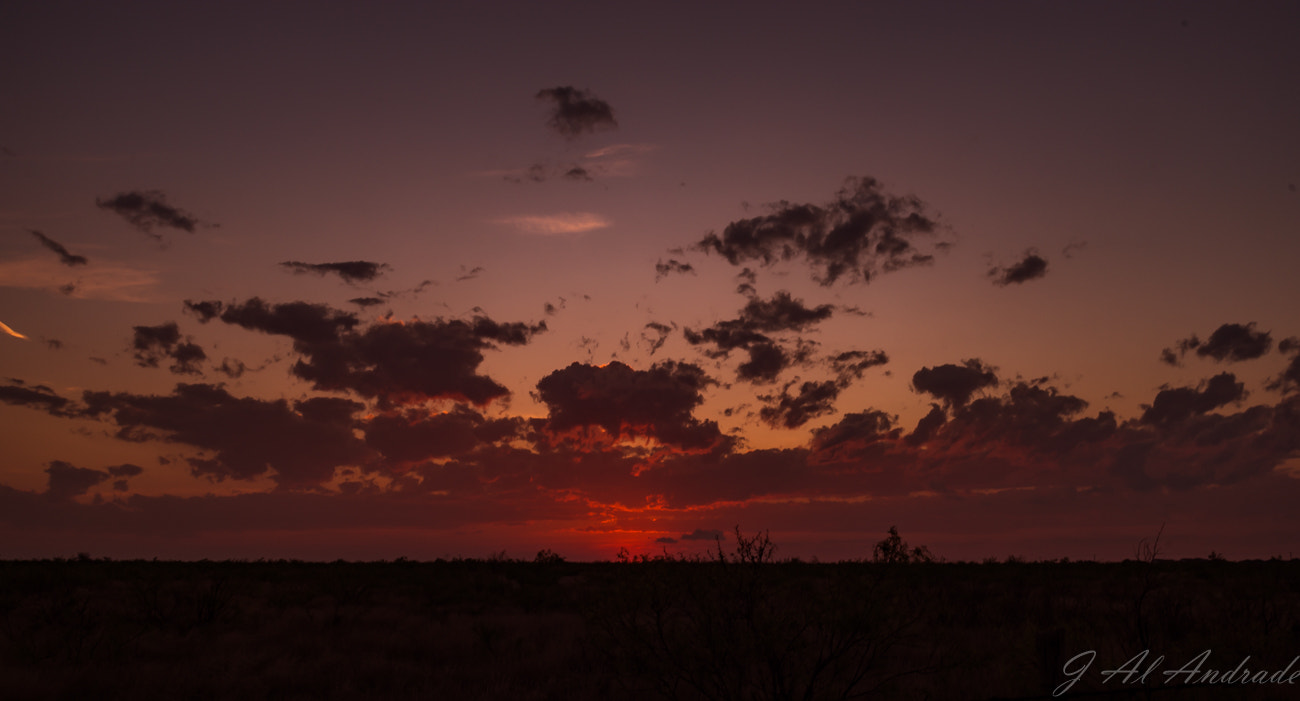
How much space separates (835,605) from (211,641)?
1545 cm

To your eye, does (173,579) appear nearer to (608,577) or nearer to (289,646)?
(608,577)

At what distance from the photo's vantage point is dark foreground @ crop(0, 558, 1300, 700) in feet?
34.8

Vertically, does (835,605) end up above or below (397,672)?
above

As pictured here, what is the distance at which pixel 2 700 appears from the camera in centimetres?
1288

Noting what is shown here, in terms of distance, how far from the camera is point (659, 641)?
12172mm

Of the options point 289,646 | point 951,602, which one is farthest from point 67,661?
point 951,602

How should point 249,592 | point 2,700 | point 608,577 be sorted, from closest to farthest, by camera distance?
1. point 2,700
2. point 249,592
3. point 608,577

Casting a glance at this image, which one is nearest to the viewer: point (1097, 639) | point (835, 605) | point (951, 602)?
point (835, 605)

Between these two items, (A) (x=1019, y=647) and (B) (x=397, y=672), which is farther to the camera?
(B) (x=397, y=672)

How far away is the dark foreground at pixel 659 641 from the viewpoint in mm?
10609
